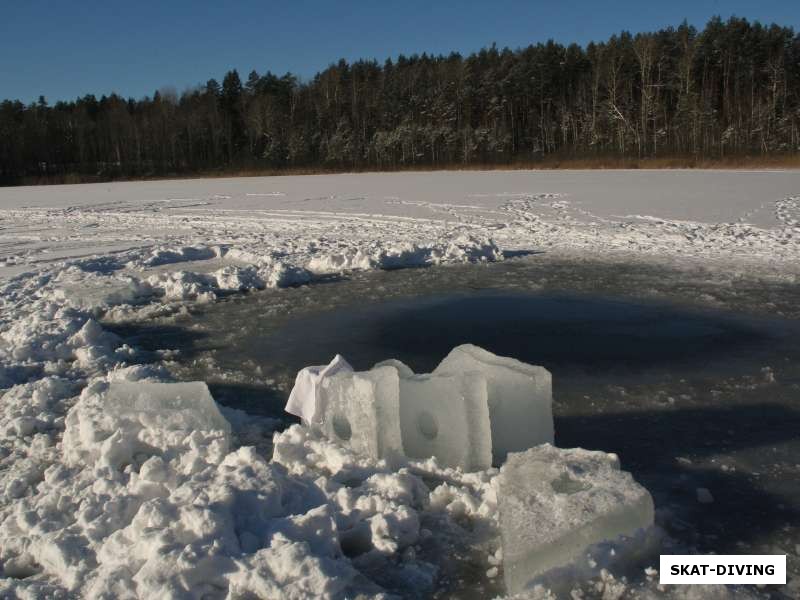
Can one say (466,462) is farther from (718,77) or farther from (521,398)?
(718,77)

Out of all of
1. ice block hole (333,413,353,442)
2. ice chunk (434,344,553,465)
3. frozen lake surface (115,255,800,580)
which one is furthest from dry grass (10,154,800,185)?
ice block hole (333,413,353,442)

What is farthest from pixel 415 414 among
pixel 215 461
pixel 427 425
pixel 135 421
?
pixel 135 421

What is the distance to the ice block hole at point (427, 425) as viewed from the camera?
390cm

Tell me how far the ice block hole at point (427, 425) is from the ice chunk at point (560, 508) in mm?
574

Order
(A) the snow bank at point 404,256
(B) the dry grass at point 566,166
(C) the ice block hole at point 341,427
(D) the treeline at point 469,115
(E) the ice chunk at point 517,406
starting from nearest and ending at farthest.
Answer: (E) the ice chunk at point 517,406
(C) the ice block hole at point 341,427
(A) the snow bank at point 404,256
(B) the dry grass at point 566,166
(D) the treeline at point 469,115

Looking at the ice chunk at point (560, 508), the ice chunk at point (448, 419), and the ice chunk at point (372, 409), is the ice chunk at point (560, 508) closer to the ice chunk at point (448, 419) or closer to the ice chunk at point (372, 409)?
the ice chunk at point (448, 419)

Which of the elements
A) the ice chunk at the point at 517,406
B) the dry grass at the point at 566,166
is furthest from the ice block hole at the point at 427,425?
the dry grass at the point at 566,166

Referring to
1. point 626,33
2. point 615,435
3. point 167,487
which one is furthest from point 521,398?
point 626,33

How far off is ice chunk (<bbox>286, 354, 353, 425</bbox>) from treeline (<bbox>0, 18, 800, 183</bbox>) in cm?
3752

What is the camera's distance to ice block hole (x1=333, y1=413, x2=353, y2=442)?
406 cm

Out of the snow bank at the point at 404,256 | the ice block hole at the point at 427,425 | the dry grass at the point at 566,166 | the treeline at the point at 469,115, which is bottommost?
the ice block hole at the point at 427,425

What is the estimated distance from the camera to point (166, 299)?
8242 mm

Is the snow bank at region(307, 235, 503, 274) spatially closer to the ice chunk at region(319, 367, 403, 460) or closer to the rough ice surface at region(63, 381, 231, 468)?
the rough ice surface at region(63, 381, 231, 468)

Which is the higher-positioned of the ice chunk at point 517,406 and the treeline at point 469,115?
the treeline at point 469,115
